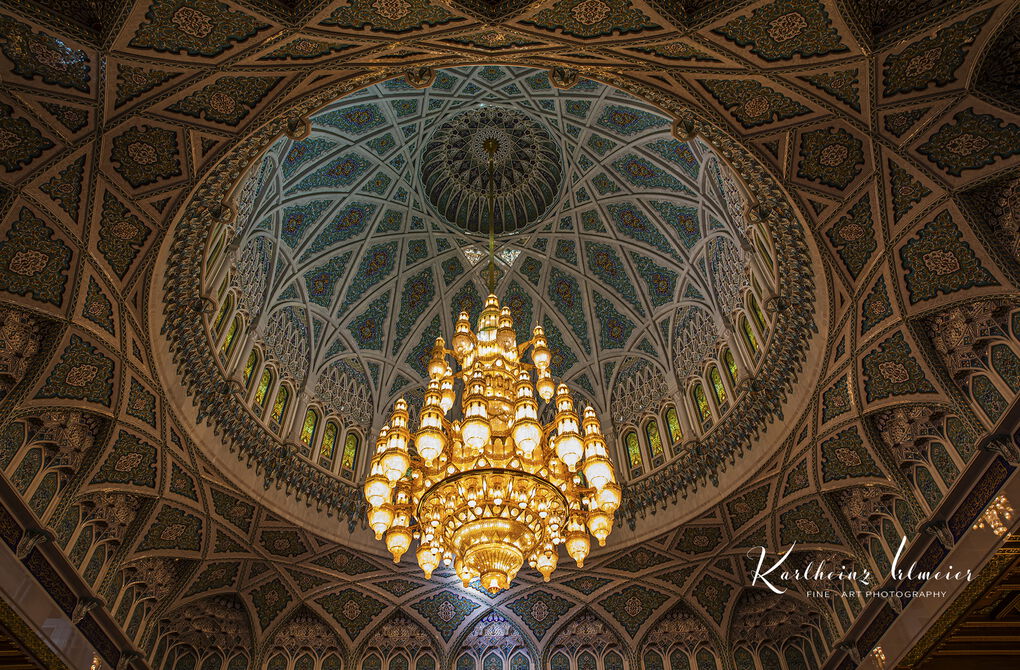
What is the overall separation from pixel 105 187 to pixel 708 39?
7.20m

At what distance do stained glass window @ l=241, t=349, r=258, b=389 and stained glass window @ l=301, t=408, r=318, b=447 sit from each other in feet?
5.19

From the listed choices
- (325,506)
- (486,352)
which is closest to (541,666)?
(325,506)

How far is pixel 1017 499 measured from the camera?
7.86 m

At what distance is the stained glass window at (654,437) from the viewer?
14.4m

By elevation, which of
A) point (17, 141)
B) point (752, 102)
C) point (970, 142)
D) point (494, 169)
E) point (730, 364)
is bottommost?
point (17, 141)

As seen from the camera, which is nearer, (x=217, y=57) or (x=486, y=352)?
(x=217, y=57)

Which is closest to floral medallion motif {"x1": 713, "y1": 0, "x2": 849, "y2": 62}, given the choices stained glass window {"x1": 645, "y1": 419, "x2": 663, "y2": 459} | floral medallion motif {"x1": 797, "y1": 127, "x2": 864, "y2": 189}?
floral medallion motif {"x1": 797, "y1": 127, "x2": 864, "y2": 189}

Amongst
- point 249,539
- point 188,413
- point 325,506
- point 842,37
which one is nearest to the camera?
point 842,37

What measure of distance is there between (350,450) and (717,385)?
7.81 meters

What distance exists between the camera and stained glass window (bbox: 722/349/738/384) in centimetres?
1310

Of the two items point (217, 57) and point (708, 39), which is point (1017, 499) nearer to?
point (708, 39)

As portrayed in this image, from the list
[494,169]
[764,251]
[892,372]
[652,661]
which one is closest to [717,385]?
[764,251]

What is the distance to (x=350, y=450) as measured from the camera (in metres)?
14.8

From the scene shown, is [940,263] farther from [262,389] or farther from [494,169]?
[262,389]
